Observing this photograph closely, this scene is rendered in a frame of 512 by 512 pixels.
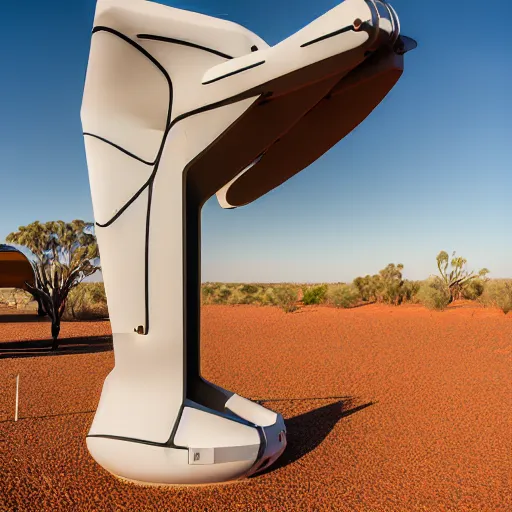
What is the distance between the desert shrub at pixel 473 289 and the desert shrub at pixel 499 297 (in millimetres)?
3384

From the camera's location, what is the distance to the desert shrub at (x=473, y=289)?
2683 cm

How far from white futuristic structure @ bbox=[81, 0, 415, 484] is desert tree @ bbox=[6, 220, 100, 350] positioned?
9017mm

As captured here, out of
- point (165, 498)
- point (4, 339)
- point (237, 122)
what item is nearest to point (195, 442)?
point (165, 498)

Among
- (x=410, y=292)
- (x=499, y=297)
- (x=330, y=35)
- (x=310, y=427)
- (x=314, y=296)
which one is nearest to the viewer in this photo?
(x=330, y=35)

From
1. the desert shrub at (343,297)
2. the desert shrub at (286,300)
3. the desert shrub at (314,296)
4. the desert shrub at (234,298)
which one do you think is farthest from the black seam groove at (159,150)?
the desert shrub at (234,298)

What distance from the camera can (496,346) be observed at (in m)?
12.7

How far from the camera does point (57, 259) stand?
679 inches

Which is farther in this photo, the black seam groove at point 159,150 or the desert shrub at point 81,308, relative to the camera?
the desert shrub at point 81,308

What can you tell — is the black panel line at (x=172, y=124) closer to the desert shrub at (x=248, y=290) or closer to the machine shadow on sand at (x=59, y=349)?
the machine shadow on sand at (x=59, y=349)

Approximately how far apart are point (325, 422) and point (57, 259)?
13.3 metres

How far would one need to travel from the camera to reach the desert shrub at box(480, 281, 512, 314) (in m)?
20.1

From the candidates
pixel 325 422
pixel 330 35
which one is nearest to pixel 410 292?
pixel 325 422

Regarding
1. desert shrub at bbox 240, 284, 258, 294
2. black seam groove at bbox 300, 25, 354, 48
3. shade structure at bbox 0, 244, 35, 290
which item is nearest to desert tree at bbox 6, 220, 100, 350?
shade structure at bbox 0, 244, 35, 290

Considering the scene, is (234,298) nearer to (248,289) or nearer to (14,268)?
(248,289)
